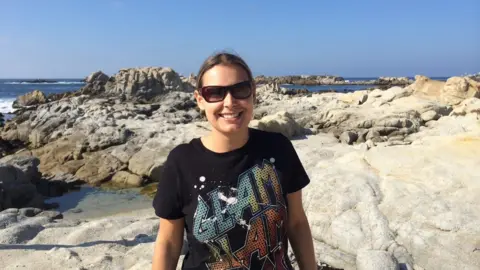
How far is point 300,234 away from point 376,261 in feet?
9.36

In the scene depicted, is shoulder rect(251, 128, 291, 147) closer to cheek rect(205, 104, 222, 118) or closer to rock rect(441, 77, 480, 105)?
cheek rect(205, 104, 222, 118)

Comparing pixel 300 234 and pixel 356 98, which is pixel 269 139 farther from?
pixel 356 98

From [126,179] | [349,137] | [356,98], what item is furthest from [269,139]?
[356,98]

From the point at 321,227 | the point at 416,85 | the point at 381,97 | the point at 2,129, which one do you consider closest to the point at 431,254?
the point at 321,227

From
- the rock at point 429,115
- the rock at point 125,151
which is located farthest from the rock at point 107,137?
the rock at point 429,115

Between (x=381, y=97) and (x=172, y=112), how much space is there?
42.9 feet

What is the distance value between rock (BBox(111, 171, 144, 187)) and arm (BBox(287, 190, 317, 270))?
43.1 ft

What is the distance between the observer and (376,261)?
15.8 feet

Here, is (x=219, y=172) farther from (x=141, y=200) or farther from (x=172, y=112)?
(x=172, y=112)

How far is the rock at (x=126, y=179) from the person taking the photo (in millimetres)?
14984

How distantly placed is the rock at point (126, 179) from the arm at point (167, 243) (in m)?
13.1

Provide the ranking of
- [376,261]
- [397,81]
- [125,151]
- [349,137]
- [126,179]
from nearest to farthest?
[376,261] < [126,179] < [349,137] < [125,151] < [397,81]

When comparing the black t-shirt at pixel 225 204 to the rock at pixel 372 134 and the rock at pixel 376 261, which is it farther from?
the rock at pixel 372 134

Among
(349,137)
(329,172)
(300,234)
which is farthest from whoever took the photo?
(349,137)
